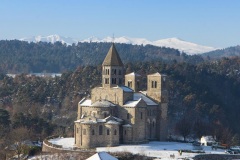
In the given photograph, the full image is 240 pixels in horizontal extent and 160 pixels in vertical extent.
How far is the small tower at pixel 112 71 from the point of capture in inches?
2403

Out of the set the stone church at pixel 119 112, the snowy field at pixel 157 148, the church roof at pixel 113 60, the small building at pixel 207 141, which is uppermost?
the church roof at pixel 113 60

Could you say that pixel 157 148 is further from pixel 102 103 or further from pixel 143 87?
pixel 143 87

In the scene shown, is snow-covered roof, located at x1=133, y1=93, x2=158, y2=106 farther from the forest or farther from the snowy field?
the forest

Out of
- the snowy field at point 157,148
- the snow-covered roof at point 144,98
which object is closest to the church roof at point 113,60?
the snow-covered roof at point 144,98

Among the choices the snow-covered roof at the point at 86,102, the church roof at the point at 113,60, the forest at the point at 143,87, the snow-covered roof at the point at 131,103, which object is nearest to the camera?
the snow-covered roof at the point at 131,103

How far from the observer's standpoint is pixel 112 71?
61.1 m

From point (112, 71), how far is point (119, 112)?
468 cm

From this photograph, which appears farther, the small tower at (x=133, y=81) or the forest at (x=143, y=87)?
the forest at (x=143, y=87)

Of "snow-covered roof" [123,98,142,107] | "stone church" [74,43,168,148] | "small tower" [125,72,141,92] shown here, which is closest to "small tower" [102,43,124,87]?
"stone church" [74,43,168,148]

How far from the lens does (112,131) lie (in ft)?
186

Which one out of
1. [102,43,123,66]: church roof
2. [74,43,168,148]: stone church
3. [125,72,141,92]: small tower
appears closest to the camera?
[74,43,168,148]: stone church

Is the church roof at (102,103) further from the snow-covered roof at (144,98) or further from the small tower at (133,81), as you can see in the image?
the small tower at (133,81)

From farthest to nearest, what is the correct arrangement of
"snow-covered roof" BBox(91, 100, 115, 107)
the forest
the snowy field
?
the forest → "snow-covered roof" BBox(91, 100, 115, 107) → the snowy field

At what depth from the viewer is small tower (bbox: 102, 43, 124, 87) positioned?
61031 mm
